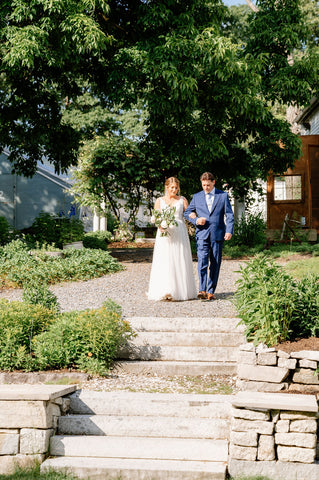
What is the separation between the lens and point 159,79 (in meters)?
12.7

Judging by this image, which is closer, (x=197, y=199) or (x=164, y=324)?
(x=164, y=324)

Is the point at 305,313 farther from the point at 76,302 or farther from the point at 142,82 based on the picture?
the point at 142,82

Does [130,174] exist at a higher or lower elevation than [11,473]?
higher

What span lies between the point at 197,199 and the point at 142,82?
573 centimetres

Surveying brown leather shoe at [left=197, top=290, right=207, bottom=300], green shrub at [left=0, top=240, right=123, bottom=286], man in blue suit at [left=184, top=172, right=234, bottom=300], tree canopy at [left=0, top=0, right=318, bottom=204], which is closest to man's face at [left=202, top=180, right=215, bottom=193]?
man in blue suit at [left=184, top=172, right=234, bottom=300]

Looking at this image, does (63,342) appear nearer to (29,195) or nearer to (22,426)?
(22,426)

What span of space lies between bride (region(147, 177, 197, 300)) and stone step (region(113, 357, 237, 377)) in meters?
2.53

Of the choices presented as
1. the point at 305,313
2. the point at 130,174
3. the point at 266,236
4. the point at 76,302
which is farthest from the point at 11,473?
the point at 266,236

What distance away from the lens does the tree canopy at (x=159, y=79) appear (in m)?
11.3

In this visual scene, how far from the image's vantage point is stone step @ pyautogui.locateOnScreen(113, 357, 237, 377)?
6.15 metres


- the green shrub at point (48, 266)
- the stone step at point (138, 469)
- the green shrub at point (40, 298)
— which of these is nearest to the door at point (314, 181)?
the green shrub at point (48, 266)

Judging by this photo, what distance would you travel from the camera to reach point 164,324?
22.9 ft

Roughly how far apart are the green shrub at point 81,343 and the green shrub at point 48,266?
494 cm

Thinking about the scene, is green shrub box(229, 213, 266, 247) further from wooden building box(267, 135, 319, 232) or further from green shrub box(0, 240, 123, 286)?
green shrub box(0, 240, 123, 286)
